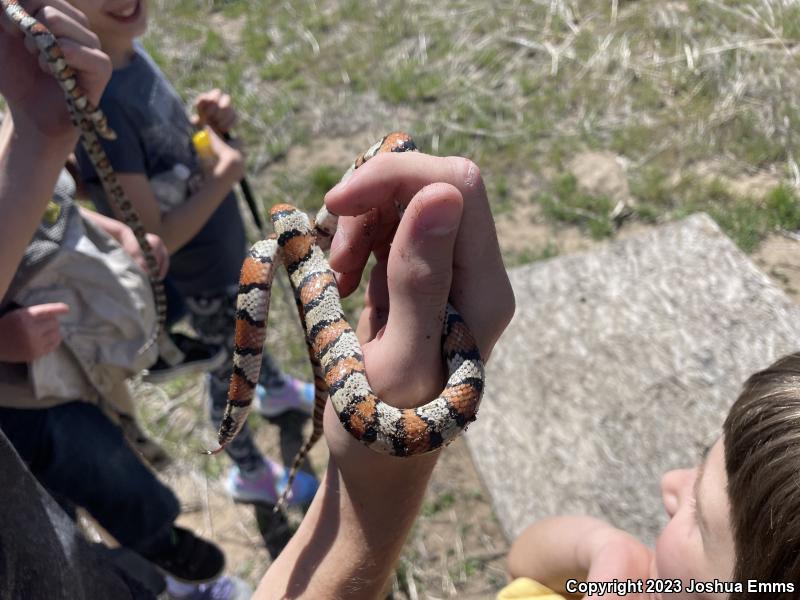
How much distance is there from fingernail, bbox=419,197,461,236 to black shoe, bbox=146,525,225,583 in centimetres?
287

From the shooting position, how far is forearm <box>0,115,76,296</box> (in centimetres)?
265

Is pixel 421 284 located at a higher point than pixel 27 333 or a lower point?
higher

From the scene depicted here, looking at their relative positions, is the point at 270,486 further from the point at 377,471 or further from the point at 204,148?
the point at 377,471

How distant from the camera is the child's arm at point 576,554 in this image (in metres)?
2.49

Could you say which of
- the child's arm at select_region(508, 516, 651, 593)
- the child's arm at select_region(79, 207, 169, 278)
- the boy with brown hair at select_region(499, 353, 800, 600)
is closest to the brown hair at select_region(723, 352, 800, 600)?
the boy with brown hair at select_region(499, 353, 800, 600)

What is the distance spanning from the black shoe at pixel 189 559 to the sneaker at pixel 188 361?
93 centimetres

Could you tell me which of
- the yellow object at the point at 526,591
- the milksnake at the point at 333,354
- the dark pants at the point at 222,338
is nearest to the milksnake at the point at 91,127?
the dark pants at the point at 222,338

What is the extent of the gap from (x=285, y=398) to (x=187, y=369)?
135 centimetres

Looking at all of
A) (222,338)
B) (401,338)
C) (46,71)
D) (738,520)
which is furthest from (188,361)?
(738,520)

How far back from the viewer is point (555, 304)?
5.17 m

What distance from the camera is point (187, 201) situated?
3.93 metres

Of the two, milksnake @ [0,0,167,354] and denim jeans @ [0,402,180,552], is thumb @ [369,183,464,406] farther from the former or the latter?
denim jeans @ [0,402,180,552]

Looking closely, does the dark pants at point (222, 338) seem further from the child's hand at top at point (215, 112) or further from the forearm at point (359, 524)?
the forearm at point (359, 524)

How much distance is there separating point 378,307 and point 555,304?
297 cm
